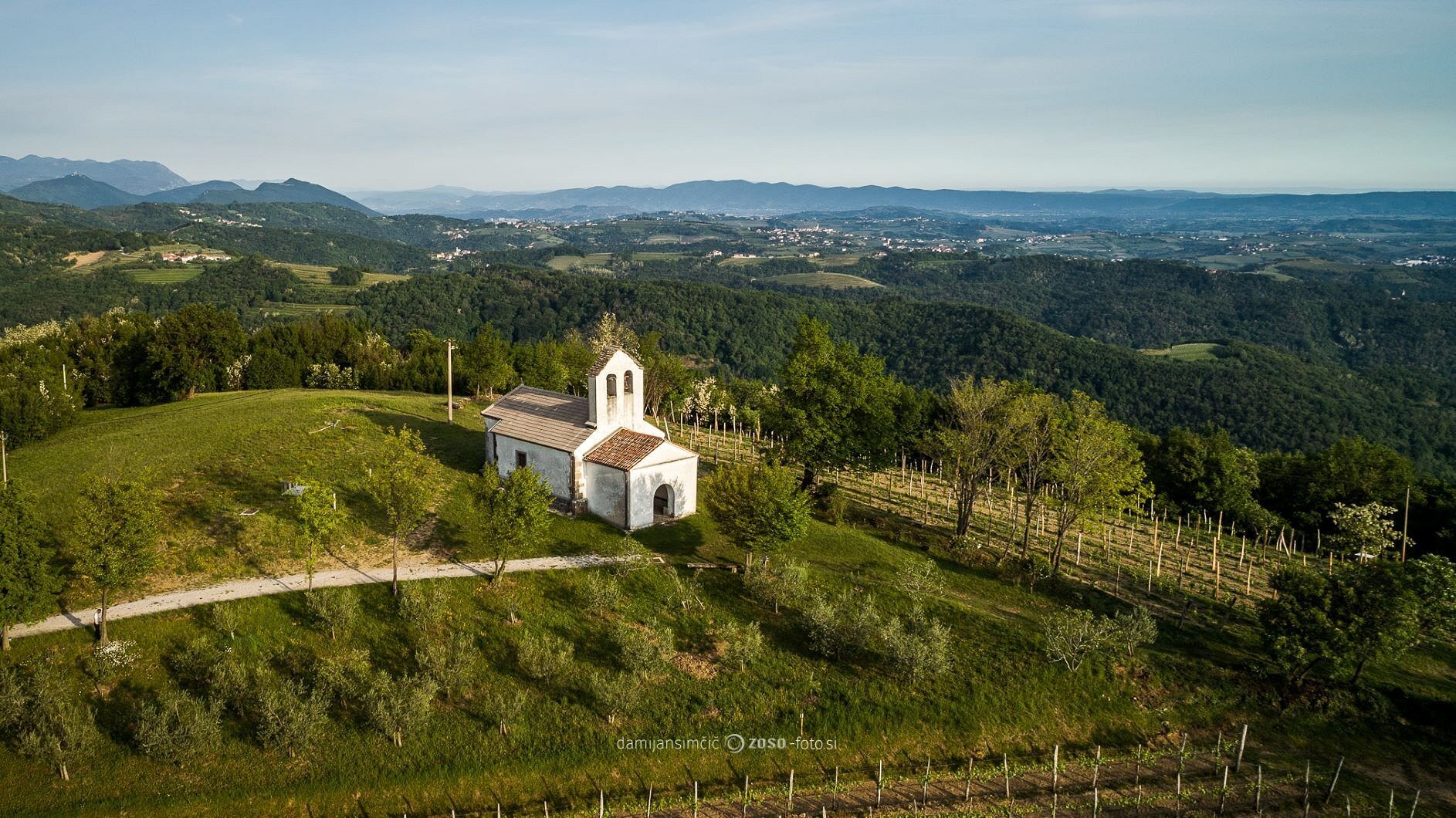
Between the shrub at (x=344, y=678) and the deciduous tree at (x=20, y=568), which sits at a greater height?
the deciduous tree at (x=20, y=568)

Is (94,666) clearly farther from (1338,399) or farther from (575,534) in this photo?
(1338,399)

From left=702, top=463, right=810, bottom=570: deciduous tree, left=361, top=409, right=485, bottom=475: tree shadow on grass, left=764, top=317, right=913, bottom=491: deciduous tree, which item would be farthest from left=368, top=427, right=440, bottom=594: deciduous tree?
left=764, top=317, right=913, bottom=491: deciduous tree

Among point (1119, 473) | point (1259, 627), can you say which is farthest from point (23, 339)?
point (1259, 627)

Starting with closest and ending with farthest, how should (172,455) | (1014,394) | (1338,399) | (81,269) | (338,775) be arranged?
(338,775) < (172,455) < (1014,394) < (1338,399) < (81,269)

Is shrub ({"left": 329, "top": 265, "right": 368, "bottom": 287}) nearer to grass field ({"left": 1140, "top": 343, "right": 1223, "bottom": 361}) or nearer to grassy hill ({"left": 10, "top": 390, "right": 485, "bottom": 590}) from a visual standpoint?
grassy hill ({"left": 10, "top": 390, "right": 485, "bottom": 590})

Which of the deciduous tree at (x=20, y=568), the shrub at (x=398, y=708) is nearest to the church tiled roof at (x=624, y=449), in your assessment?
the shrub at (x=398, y=708)

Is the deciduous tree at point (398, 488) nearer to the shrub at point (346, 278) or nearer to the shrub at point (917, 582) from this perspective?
the shrub at point (917, 582)
